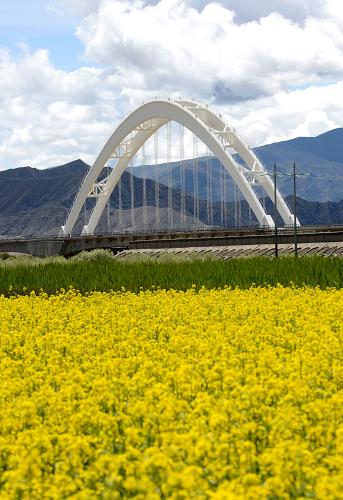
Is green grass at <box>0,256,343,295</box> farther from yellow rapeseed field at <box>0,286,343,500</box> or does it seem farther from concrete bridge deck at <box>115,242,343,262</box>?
concrete bridge deck at <box>115,242,343,262</box>

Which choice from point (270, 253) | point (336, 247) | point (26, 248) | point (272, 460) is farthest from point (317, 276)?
point (26, 248)

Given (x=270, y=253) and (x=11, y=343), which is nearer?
(x=11, y=343)

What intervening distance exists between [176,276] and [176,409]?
1742cm

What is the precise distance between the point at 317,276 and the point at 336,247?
2349 centimetres

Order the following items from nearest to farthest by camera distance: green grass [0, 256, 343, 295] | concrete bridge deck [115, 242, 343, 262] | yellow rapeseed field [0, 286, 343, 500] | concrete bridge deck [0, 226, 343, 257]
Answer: yellow rapeseed field [0, 286, 343, 500] < green grass [0, 256, 343, 295] < concrete bridge deck [115, 242, 343, 262] < concrete bridge deck [0, 226, 343, 257]

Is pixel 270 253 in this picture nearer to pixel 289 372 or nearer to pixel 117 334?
pixel 117 334

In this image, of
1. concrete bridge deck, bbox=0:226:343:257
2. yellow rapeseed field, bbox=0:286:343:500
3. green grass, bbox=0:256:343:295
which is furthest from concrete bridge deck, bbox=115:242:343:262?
yellow rapeseed field, bbox=0:286:343:500

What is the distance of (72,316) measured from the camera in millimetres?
16844

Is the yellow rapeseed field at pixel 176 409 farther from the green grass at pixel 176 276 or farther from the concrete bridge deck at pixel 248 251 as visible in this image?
the concrete bridge deck at pixel 248 251

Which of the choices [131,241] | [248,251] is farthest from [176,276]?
[131,241]

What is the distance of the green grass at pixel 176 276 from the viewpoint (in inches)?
936

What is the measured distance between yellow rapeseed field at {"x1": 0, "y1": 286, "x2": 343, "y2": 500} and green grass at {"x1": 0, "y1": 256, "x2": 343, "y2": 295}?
7403 mm

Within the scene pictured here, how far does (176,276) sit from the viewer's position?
2528 cm

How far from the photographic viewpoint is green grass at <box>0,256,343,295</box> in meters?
23.8
